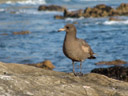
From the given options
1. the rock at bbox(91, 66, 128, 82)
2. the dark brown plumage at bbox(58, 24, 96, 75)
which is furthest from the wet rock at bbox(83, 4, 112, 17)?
the dark brown plumage at bbox(58, 24, 96, 75)

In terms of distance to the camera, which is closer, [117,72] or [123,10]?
[117,72]

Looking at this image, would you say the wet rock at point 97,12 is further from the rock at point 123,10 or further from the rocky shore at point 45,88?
the rocky shore at point 45,88

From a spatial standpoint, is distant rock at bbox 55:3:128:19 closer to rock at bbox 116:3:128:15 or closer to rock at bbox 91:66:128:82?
rock at bbox 116:3:128:15

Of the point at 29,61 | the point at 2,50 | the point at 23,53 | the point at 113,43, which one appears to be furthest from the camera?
the point at 113,43

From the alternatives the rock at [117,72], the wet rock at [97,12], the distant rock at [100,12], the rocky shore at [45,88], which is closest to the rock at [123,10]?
the distant rock at [100,12]

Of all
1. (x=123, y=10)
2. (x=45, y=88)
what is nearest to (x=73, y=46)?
(x=45, y=88)

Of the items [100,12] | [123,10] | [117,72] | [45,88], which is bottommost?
[100,12]

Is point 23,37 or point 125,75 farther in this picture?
point 23,37

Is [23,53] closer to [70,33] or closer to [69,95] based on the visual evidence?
[70,33]

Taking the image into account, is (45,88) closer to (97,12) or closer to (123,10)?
Result: (97,12)

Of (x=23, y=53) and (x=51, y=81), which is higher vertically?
(x=51, y=81)

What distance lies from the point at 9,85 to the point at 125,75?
799 centimetres

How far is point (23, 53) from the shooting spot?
21.0 metres

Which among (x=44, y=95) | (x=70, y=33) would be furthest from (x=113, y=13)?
(x=44, y=95)
